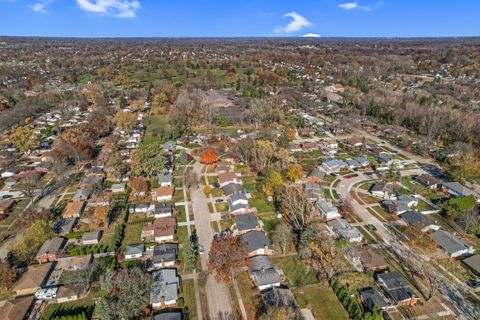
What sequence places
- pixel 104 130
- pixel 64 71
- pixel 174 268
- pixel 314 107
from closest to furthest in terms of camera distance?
1. pixel 174 268
2. pixel 104 130
3. pixel 314 107
4. pixel 64 71

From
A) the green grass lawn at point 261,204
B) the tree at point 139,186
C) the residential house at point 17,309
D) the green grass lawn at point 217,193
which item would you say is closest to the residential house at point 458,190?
the green grass lawn at point 261,204

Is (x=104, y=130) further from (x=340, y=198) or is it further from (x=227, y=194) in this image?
(x=340, y=198)

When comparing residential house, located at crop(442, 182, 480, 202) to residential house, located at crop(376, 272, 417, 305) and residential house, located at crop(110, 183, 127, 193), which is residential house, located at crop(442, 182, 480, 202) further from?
residential house, located at crop(110, 183, 127, 193)

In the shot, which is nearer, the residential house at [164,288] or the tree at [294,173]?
the residential house at [164,288]

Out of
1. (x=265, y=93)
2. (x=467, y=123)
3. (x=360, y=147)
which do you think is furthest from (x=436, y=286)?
(x=265, y=93)

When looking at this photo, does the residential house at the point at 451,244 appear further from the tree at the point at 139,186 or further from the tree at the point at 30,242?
the tree at the point at 30,242

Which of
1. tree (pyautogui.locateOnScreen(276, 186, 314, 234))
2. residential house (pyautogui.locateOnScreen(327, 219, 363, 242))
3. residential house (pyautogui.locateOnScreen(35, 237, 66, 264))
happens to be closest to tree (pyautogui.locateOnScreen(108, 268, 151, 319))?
residential house (pyautogui.locateOnScreen(35, 237, 66, 264))
